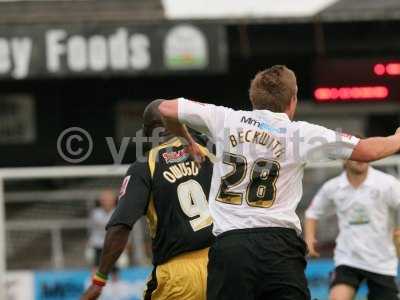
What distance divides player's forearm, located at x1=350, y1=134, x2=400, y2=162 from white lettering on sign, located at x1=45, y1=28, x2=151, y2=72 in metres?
10.6

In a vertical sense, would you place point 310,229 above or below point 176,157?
below

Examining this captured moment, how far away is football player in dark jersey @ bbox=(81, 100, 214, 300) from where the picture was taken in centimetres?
602

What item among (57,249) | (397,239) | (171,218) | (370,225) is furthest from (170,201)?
(57,249)

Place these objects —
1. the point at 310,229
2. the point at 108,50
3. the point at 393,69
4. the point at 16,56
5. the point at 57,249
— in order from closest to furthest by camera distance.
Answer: the point at 310,229 → the point at 57,249 → the point at 393,69 → the point at 108,50 → the point at 16,56

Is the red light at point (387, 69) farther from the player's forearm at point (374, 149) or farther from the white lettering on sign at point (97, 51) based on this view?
the player's forearm at point (374, 149)

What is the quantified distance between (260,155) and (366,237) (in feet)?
11.8

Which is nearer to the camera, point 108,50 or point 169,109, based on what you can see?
point 169,109

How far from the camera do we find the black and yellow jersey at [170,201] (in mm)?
6047

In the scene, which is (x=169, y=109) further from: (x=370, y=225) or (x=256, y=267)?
(x=370, y=225)

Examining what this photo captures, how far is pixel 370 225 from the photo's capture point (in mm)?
8414

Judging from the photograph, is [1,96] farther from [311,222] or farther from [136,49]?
[311,222]

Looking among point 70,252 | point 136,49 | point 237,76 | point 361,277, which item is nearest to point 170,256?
point 361,277

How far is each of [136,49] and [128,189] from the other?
9.48 meters

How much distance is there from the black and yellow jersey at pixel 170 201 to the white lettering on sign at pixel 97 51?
932 centimetres
